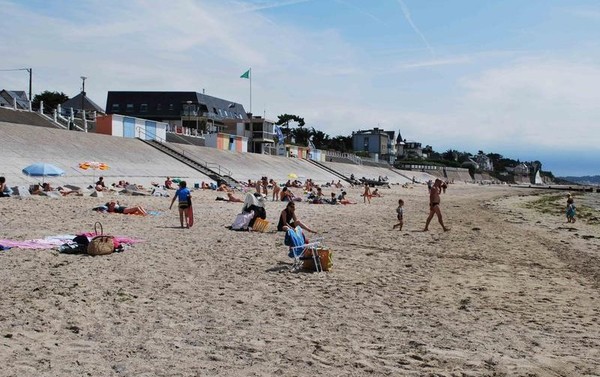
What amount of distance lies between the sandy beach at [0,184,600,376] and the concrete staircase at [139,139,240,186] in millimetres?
27092

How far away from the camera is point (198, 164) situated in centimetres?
4322

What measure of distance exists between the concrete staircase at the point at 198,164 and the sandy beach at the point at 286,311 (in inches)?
1067

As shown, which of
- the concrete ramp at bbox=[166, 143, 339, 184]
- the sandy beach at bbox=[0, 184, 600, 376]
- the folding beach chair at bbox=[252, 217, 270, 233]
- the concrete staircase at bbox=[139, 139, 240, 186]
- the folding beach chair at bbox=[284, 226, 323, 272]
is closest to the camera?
the sandy beach at bbox=[0, 184, 600, 376]

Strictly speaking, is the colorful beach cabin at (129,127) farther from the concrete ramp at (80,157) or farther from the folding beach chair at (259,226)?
the folding beach chair at (259,226)

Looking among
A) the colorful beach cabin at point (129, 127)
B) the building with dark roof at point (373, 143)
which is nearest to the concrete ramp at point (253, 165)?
the colorful beach cabin at point (129, 127)

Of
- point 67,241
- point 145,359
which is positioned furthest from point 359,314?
point 67,241

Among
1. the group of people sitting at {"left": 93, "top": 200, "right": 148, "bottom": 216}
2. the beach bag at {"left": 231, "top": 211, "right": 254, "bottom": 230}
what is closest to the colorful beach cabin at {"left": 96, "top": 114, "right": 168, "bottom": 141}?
the group of people sitting at {"left": 93, "top": 200, "right": 148, "bottom": 216}

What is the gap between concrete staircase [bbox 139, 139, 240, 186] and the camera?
4035cm

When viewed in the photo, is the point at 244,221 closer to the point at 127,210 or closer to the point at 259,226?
the point at 259,226

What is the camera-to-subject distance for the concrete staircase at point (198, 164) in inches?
1589

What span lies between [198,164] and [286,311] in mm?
37325

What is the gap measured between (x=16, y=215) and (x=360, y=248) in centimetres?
1021

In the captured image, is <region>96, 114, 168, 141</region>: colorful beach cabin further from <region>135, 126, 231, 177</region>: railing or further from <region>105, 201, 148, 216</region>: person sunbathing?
<region>105, 201, 148, 216</region>: person sunbathing

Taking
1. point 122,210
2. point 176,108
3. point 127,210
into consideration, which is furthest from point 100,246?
point 176,108
